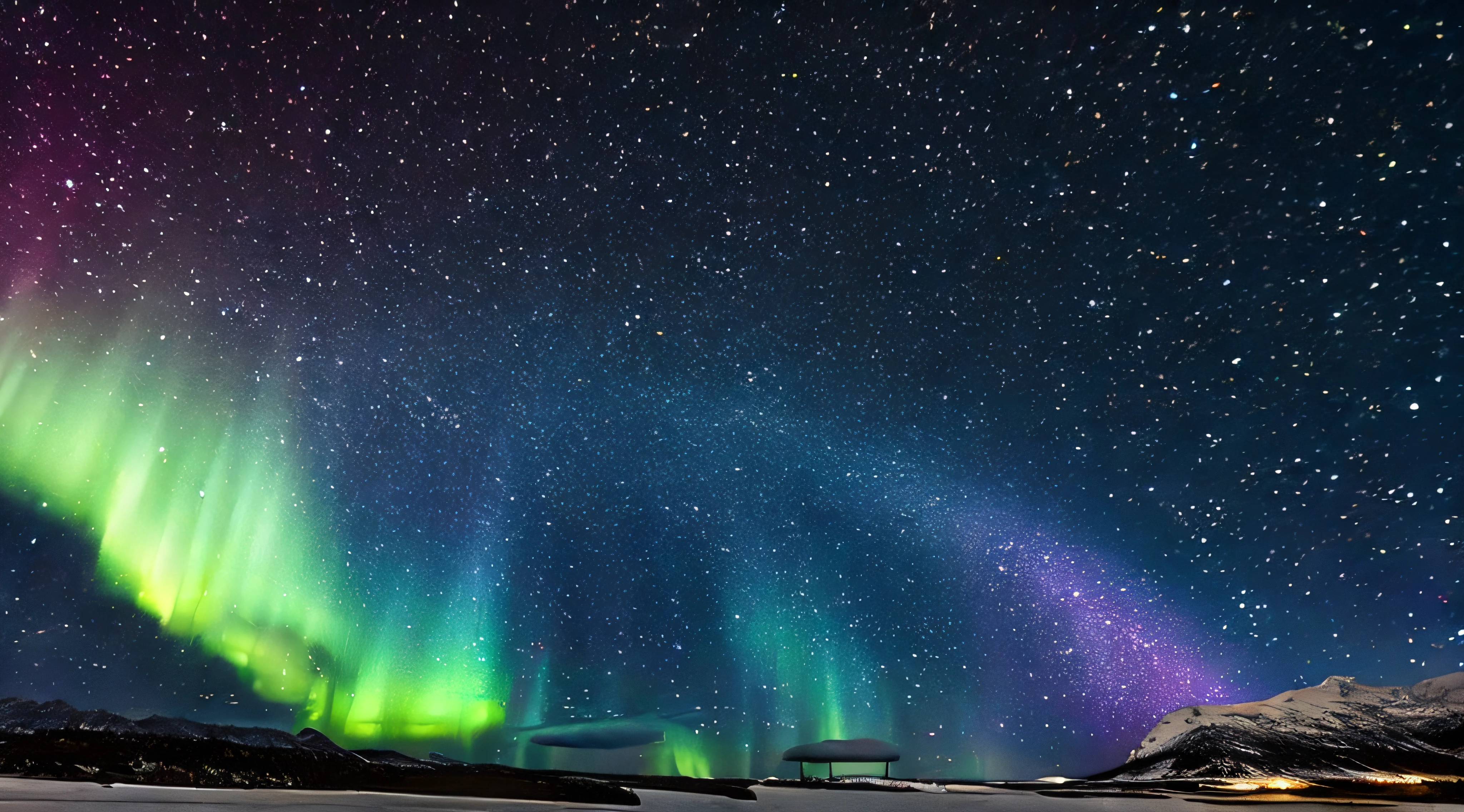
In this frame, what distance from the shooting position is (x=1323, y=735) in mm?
96562

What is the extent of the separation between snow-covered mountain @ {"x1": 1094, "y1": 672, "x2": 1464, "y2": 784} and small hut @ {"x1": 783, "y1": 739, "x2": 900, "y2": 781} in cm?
2236

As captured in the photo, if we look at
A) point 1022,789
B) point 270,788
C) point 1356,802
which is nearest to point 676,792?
point 270,788

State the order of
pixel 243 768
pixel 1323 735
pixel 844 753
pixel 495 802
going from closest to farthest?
pixel 495 802 < pixel 243 768 < pixel 844 753 < pixel 1323 735

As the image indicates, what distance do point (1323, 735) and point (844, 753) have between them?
90383 millimetres

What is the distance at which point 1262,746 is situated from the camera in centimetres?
8988

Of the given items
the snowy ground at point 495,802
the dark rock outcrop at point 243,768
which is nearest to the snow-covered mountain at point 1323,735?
the snowy ground at point 495,802

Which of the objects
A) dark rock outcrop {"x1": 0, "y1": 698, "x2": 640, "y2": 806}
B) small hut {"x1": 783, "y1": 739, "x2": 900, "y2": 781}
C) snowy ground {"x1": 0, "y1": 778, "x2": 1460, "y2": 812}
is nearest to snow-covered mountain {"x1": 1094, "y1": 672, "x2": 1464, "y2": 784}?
small hut {"x1": 783, "y1": 739, "x2": 900, "y2": 781}

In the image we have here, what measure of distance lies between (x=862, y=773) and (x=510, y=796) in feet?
167

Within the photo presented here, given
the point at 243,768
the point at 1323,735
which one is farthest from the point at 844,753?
the point at 1323,735

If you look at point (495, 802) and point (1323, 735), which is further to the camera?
point (1323, 735)

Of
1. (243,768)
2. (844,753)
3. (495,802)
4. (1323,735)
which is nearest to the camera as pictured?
(495,802)

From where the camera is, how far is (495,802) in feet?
43.4

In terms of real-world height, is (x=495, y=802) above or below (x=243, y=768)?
above

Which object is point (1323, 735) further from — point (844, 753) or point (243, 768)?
point (243, 768)
